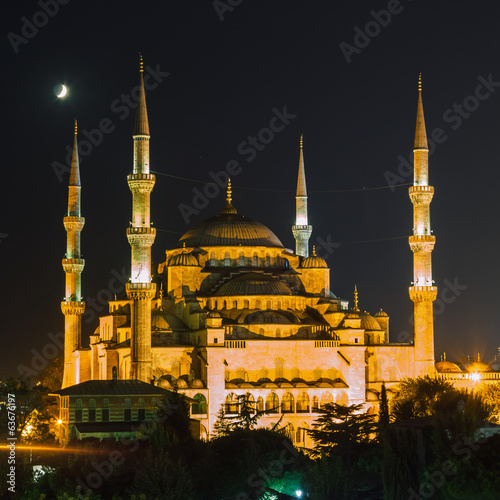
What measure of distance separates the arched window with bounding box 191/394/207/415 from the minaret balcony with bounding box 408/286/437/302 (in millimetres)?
9166

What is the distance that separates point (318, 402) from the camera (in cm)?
4822

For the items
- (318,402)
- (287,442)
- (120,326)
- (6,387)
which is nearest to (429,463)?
(287,442)

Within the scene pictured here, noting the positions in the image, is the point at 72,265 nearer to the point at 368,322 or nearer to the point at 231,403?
the point at 231,403

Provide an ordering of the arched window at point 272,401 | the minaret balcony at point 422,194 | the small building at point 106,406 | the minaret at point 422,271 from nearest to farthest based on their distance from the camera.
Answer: the small building at point 106,406 → the arched window at point 272,401 → the minaret at point 422,271 → the minaret balcony at point 422,194

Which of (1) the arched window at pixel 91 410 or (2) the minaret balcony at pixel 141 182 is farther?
(2) the minaret balcony at pixel 141 182

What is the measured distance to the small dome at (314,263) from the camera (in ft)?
183

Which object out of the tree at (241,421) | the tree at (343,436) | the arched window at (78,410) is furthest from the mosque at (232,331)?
the tree at (343,436)

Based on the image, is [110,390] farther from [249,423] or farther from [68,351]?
[68,351]

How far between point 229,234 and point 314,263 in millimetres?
3840

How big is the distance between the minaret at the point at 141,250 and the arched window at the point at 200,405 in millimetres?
1866

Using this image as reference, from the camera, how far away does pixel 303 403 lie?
48.0 m

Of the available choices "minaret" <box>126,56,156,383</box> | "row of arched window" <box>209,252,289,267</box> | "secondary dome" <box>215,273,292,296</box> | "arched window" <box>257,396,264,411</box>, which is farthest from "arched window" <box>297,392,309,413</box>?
"row of arched window" <box>209,252,289,267</box>

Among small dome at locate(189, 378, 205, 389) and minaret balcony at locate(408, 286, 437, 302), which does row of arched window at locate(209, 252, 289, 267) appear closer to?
minaret balcony at locate(408, 286, 437, 302)

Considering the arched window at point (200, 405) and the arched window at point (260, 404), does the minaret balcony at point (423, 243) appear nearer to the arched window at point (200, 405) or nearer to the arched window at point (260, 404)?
the arched window at point (260, 404)
